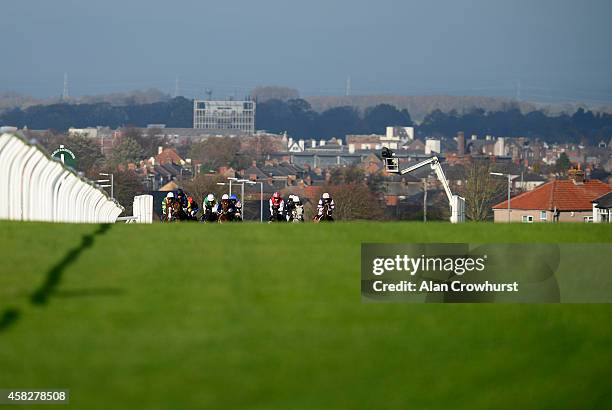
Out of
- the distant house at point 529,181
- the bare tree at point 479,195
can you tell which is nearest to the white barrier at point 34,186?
the bare tree at point 479,195

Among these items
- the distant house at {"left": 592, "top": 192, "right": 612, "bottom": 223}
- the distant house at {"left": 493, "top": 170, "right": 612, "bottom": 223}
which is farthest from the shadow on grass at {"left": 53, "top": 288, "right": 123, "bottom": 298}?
the distant house at {"left": 493, "top": 170, "right": 612, "bottom": 223}

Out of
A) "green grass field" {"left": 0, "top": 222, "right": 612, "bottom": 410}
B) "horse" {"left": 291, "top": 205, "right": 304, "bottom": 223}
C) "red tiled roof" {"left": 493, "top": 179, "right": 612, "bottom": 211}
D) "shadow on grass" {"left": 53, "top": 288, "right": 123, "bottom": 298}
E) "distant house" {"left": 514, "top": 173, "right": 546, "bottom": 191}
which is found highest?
"shadow on grass" {"left": 53, "top": 288, "right": 123, "bottom": 298}

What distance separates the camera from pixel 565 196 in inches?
3118

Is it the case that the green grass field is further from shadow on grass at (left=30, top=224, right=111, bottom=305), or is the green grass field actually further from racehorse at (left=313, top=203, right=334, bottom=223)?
racehorse at (left=313, top=203, right=334, bottom=223)

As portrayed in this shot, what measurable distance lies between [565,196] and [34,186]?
213 ft

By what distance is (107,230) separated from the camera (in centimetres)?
1302

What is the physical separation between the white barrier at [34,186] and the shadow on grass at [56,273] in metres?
3.16

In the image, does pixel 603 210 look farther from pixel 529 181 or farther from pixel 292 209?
pixel 529 181

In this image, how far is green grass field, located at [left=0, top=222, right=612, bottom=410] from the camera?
7.96 m

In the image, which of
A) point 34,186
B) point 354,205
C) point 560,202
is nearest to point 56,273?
point 34,186

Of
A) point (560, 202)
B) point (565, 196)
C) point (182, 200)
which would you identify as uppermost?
point (182, 200)

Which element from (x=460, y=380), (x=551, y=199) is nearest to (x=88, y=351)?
(x=460, y=380)

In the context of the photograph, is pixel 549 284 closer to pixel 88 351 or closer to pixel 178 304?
pixel 178 304

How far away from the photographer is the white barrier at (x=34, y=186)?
15.3m
